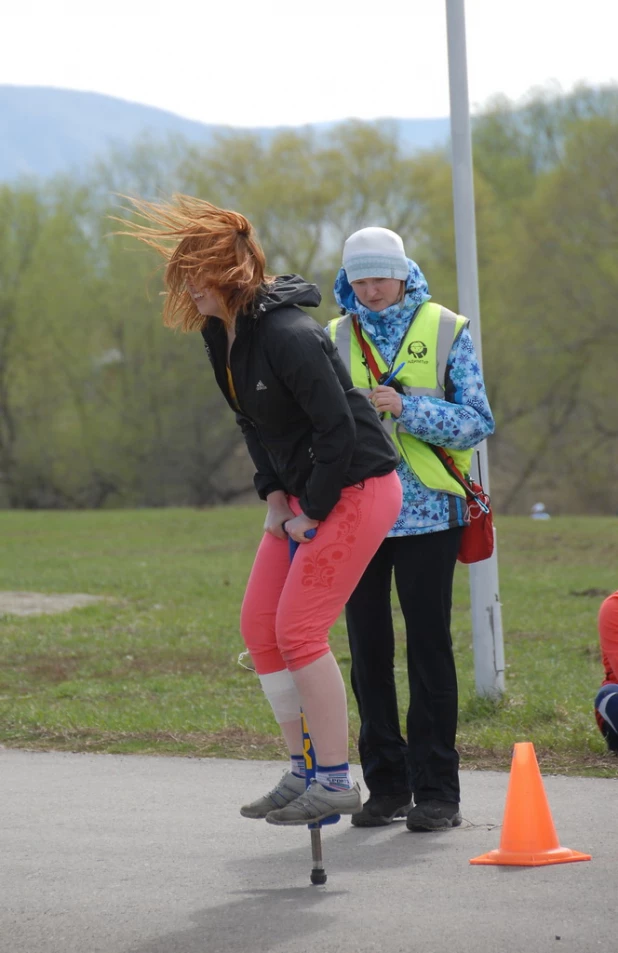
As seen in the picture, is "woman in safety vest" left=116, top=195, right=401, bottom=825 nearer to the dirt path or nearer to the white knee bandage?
the white knee bandage

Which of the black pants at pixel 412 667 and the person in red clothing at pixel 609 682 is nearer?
the black pants at pixel 412 667

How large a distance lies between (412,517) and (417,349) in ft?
2.13

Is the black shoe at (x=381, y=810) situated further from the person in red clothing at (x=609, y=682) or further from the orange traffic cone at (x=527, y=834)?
the person in red clothing at (x=609, y=682)

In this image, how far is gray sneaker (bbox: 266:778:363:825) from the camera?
4191mm

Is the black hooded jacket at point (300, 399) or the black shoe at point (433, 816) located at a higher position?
the black hooded jacket at point (300, 399)

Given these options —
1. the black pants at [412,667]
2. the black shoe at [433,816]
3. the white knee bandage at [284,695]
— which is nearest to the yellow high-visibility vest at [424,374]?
the black pants at [412,667]

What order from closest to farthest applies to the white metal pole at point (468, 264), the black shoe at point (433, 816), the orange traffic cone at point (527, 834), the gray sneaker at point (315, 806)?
the gray sneaker at point (315, 806) < the orange traffic cone at point (527, 834) < the black shoe at point (433, 816) < the white metal pole at point (468, 264)

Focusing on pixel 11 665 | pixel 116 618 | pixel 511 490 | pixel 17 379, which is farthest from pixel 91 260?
pixel 11 665

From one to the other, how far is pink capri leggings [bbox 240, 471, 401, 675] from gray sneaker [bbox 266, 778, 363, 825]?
40cm

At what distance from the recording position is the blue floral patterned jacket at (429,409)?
5074mm

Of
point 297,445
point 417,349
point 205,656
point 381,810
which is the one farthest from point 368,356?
point 205,656

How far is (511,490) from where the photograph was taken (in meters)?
42.8

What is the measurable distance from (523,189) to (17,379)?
735 inches

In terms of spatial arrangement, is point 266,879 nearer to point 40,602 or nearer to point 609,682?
point 609,682
